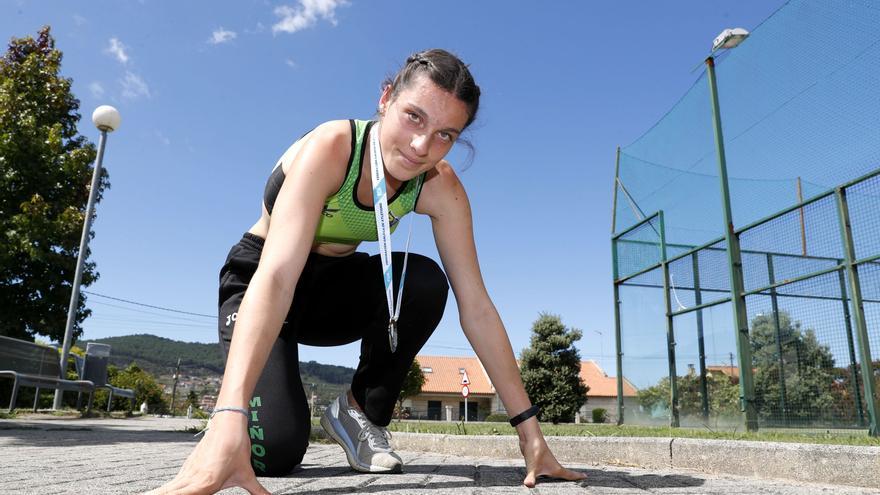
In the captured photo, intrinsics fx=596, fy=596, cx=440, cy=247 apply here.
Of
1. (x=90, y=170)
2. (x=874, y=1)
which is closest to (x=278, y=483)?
(x=874, y=1)

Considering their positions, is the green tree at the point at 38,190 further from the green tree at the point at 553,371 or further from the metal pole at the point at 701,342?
the green tree at the point at 553,371

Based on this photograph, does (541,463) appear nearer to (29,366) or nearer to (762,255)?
(762,255)

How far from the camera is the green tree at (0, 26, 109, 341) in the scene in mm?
8055

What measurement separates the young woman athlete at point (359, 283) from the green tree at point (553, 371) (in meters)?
19.7

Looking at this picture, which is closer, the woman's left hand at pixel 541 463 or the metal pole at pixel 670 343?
the woman's left hand at pixel 541 463

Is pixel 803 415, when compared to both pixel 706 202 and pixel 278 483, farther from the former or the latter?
pixel 278 483

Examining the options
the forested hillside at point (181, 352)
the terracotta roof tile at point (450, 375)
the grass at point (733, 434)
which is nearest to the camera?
the grass at point (733, 434)

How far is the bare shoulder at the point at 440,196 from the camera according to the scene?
2.42 m

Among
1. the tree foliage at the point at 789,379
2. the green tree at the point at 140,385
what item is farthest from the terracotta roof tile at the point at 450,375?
the tree foliage at the point at 789,379

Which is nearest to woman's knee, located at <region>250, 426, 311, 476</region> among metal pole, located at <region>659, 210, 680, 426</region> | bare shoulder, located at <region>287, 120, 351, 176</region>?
bare shoulder, located at <region>287, 120, 351, 176</region>

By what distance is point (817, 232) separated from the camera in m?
5.40

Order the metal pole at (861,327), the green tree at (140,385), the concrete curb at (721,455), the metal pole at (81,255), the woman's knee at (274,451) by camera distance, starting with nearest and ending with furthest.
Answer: the woman's knee at (274,451) → the concrete curb at (721,455) → the metal pole at (861,327) → the metal pole at (81,255) → the green tree at (140,385)

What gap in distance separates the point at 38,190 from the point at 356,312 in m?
8.05

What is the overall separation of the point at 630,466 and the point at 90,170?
9.17 meters
